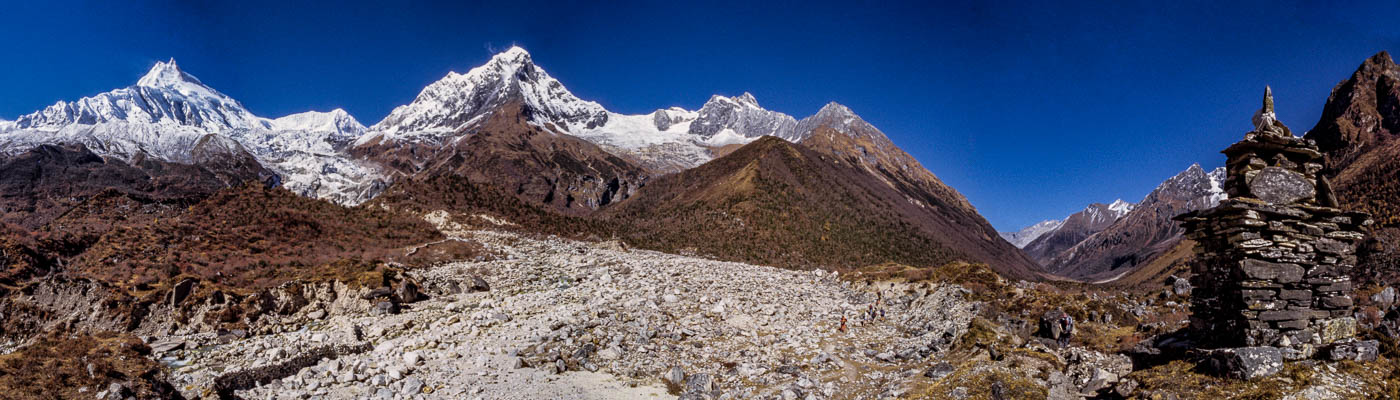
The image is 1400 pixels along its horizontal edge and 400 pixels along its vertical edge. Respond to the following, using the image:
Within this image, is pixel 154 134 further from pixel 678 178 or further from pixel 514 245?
pixel 514 245

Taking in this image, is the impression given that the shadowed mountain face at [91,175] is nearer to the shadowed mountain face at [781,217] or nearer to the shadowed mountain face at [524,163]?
the shadowed mountain face at [524,163]

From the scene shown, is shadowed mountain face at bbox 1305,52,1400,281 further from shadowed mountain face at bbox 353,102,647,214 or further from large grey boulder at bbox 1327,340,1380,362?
shadowed mountain face at bbox 353,102,647,214

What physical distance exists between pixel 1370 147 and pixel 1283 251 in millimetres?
85781

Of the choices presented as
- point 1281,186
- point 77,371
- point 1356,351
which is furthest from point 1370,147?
point 77,371

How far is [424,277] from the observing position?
22.0 m

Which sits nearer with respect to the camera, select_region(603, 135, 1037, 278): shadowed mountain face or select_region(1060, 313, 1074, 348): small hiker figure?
select_region(1060, 313, 1074, 348): small hiker figure

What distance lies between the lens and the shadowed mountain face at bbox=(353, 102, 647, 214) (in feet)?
383

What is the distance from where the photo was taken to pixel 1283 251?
7645mm

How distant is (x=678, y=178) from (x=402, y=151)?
113 metres

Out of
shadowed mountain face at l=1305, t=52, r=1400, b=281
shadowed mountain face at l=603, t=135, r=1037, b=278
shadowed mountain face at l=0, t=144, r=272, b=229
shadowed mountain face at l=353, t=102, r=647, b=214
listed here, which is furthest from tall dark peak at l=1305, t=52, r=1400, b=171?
shadowed mountain face at l=0, t=144, r=272, b=229

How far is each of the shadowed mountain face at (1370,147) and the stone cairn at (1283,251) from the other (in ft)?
78.2

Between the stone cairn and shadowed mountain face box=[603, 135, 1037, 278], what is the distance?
42.1 meters

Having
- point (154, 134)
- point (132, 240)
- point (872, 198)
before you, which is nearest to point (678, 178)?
point (872, 198)

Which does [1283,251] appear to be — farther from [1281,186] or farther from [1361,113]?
[1361,113]
